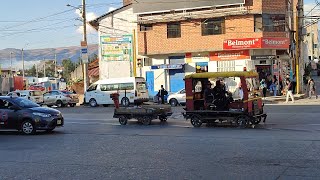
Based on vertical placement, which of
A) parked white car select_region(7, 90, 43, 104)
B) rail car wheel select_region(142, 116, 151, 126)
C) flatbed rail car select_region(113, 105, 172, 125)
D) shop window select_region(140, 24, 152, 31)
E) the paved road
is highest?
shop window select_region(140, 24, 152, 31)

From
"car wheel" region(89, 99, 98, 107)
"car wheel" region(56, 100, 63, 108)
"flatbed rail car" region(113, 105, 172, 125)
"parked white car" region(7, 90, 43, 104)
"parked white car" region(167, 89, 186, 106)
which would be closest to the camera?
"flatbed rail car" region(113, 105, 172, 125)

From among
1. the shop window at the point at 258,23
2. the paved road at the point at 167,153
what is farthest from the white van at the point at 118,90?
the paved road at the point at 167,153

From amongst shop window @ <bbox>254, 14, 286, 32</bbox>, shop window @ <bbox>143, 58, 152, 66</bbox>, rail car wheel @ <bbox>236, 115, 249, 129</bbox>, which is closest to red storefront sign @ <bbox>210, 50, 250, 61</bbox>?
shop window @ <bbox>254, 14, 286, 32</bbox>

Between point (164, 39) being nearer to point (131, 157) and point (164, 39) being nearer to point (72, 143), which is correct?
point (72, 143)

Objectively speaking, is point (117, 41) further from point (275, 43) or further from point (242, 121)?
point (242, 121)

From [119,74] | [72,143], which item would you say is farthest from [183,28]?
[72,143]

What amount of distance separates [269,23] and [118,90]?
45.3ft

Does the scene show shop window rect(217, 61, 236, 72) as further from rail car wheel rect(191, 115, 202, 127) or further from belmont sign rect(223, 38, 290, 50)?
rail car wheel rect(191, 115, 202, 127)

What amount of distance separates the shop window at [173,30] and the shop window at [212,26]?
2228mm

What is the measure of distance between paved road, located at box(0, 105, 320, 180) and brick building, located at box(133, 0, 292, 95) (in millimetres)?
20939

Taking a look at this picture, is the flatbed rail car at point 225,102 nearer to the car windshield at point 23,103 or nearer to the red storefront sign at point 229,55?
the car windshield at point 23,103

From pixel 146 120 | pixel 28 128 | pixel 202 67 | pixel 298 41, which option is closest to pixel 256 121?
pixel 146 120

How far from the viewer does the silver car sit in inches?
1545

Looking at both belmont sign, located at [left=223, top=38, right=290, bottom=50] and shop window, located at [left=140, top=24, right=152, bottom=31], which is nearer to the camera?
belmont sign, located at [left=223, top=38, right=290, bottom=50]
